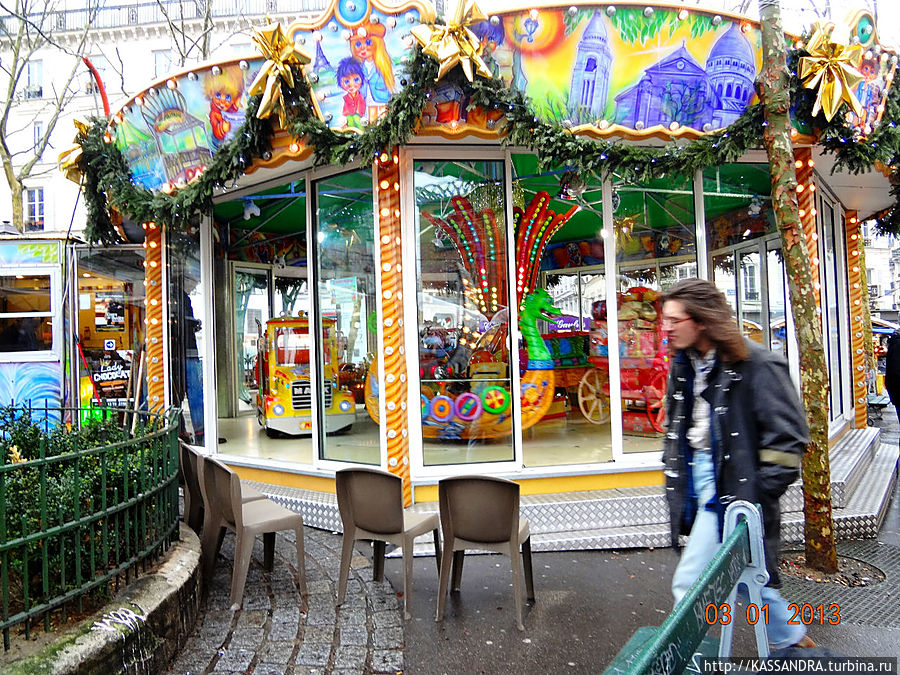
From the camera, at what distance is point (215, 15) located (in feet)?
68.0

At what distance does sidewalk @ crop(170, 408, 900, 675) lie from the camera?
3.32 m

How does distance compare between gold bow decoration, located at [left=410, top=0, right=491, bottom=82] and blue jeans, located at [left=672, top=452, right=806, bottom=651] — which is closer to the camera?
blue jeans, located at [left=672, top=452, right=806, bottom=651]

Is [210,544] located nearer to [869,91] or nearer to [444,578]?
[444,578]

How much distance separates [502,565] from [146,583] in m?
2.58

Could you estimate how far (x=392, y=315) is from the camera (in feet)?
18.6

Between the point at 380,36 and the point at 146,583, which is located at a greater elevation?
the point at 380,36

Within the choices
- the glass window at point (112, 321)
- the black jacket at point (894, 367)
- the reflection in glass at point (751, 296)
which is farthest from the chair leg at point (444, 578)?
the reflection in glass at point (751, 296)

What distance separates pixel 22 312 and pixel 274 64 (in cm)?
575

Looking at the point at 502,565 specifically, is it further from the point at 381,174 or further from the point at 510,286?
the point at 381,174

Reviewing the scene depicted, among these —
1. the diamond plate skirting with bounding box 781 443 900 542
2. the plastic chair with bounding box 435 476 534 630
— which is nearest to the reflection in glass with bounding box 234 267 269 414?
the plastic chair with bounding box 435 476 534 630

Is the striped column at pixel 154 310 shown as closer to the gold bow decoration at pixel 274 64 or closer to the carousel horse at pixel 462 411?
the carousel horse at pixel 462 411

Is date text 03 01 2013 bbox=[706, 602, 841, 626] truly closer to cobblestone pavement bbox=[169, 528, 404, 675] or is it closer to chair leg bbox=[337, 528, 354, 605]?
cobblestone pavement bbox=[169, 528, 404, 675]

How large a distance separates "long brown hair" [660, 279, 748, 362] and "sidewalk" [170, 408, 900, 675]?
6.04ft

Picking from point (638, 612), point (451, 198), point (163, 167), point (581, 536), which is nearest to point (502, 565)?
point (581, 536)
